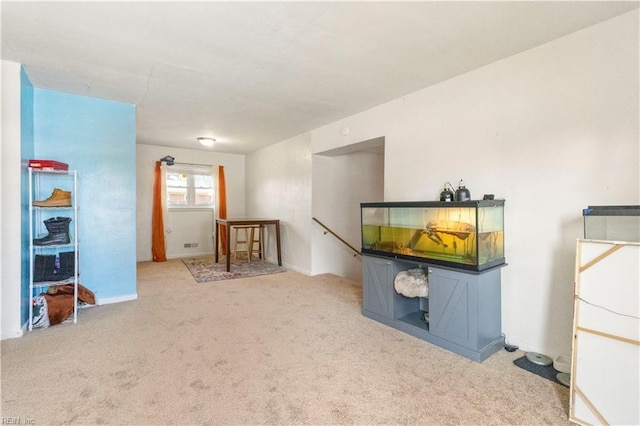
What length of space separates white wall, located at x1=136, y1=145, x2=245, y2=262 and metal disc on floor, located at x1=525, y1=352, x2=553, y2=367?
21.2 ft

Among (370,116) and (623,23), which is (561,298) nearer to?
(623,23)

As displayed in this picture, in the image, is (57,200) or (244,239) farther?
(244,239)

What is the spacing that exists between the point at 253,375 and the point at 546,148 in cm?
274

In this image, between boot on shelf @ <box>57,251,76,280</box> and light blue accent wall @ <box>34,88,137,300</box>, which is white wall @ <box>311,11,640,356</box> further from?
boot on shelf @ <box>57,251,76,280</box>

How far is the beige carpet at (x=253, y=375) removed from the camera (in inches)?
66.8

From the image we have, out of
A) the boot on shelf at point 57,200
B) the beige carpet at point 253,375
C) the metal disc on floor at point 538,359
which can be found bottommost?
the beige carpet at point 253,375

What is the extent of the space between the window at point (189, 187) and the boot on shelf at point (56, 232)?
365 cm

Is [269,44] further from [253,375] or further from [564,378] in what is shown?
[564,378]

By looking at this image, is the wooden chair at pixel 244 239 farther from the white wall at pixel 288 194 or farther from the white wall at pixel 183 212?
the white wall at pixel 183 212

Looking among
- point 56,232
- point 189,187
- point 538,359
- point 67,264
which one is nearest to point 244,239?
point 189,187

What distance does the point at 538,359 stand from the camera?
7.47ft

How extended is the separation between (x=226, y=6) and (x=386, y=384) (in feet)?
8.61

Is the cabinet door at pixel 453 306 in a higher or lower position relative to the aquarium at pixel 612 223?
lower

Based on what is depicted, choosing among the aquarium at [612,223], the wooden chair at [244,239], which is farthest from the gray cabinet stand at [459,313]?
the wooden chair at [244,239]
